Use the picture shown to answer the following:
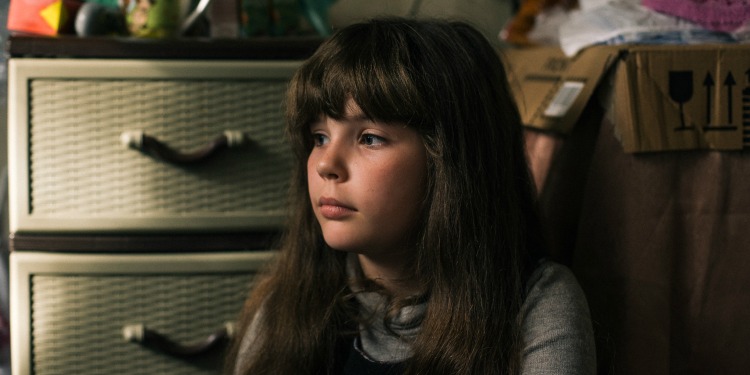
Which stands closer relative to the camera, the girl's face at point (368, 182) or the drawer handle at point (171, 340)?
the girl's face at point (368, 182)

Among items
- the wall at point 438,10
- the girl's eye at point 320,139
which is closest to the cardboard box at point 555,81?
the wall at point 438,10

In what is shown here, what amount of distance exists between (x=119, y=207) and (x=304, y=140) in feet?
0.86

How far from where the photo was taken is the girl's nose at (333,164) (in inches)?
32.7

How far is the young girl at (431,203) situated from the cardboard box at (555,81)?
0.10 meters

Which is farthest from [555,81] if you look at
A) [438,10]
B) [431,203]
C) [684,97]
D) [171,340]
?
[171,340]

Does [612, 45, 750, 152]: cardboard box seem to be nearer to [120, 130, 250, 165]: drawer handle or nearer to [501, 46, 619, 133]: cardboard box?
[501, 46, 619, 133]: cardboard box

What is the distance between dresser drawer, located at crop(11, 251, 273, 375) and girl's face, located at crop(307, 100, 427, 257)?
0.26 meters

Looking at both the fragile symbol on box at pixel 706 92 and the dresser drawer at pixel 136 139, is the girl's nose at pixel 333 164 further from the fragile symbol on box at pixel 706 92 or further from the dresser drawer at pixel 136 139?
the fragile symbol on box at pixel 706 92

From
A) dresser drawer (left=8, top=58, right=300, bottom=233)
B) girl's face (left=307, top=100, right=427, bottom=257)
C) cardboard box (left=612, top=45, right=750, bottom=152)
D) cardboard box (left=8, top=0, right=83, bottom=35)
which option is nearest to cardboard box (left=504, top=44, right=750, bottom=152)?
cardboard box (left=612, top=45, right=750, bottom=152)

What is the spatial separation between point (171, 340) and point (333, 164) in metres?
0.37

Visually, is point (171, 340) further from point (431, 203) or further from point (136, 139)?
point (431, 203)

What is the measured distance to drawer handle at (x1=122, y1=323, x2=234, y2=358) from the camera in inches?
40.5

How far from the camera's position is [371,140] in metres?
0.85

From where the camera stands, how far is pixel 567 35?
3.63ft
